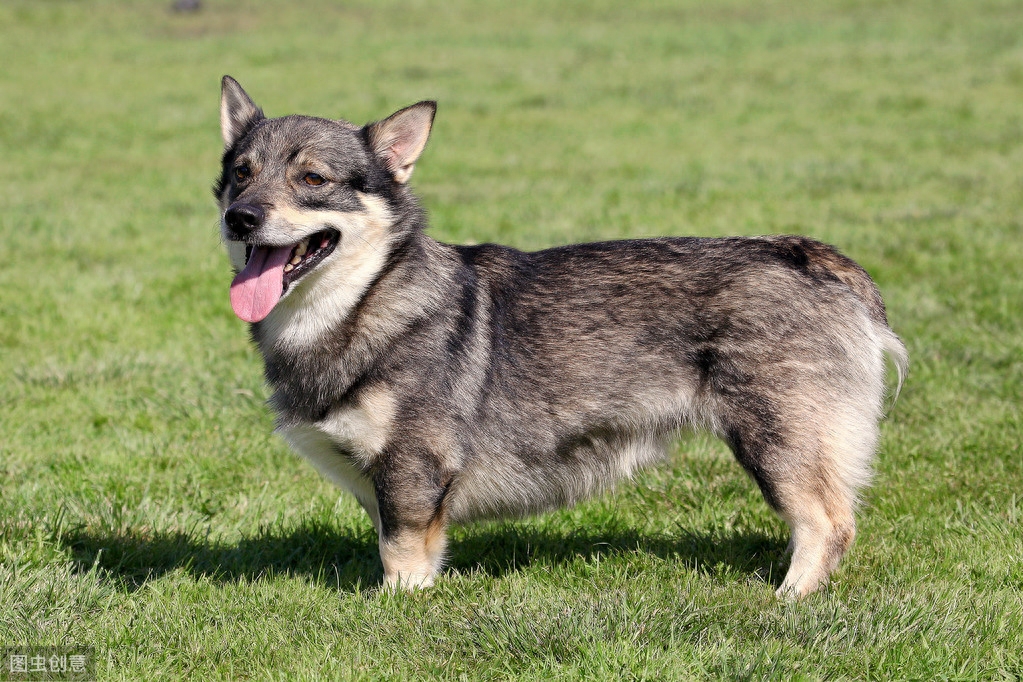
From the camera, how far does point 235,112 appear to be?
4.79 meters

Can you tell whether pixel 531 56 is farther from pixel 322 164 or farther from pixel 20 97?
pixel 322 164

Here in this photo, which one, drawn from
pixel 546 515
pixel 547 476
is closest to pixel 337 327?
pixel 547 476

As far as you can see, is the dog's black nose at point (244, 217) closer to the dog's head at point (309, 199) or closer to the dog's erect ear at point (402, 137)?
the dog's head at point (309, 199)

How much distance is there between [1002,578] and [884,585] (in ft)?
1.72

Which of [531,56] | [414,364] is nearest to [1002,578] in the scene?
[414,364]

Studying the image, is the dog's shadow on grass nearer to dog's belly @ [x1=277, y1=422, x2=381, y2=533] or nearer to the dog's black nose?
dog's belly @ [x1=277, y1=422, x2=381, y2=533]

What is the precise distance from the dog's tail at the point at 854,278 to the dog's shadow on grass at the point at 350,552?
1024 millimetres

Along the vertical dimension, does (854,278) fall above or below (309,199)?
below

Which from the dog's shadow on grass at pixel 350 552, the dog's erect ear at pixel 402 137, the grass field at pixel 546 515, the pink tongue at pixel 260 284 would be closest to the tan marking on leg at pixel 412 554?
the grass field at pixel 546 515

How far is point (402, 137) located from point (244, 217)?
838 mm

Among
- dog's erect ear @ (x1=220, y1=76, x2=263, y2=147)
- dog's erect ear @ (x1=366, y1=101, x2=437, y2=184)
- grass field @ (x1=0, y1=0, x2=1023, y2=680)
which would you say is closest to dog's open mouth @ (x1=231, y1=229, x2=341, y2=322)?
dog's erect ear @ (x1=366, y1=101, x2=437, y2=184)

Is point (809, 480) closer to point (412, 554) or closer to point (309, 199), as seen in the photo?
point (412, 554)

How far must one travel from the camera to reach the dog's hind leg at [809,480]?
4.22 m

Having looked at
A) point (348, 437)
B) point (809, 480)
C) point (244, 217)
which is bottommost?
point (809, 480)
